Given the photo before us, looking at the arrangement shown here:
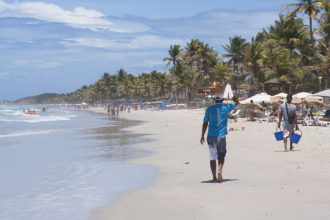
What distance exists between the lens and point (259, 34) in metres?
58.5

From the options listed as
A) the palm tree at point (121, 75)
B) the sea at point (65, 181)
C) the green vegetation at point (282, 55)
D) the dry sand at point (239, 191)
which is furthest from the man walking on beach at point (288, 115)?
the palm tree at point (121, 75)

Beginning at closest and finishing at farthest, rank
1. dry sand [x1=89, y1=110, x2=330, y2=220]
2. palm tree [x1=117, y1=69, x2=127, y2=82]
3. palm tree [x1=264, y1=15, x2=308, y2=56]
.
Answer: dry sand [x1=89, y1=110, x2=330, y2=220] < palm tree [x1=264, y1=15, x2=308, y2=56] < palm tree [x1=117, y1=69, x2=127, y2=82]

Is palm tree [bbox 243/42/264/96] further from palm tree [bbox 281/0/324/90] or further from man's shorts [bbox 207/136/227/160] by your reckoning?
man's shorts [bbox 207/136/227/160]

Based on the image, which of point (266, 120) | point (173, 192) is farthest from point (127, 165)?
point (266, 120)

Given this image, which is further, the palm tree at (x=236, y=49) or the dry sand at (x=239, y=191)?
the palm tree at (x=236, y=49)

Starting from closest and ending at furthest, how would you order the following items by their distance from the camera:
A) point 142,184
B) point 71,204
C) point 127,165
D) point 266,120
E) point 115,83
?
point 71,204
point 142,184
point 127,165
point 266,120
point 115,83

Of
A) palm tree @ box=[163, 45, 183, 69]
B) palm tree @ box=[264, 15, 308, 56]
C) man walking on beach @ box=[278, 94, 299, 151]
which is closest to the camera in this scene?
man walking on beach @ box=[278, 94, 299, 151]

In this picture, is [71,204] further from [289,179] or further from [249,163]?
[249,163]

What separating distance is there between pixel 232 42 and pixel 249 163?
4483cm

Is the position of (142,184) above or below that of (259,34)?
below

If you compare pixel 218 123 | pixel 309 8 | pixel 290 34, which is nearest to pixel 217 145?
pixel 218 123

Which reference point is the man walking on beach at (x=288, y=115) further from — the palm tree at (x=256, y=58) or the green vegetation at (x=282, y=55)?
the palm tree at (x=256, y=58)

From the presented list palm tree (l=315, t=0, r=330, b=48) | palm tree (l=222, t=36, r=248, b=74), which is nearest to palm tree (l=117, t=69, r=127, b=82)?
palm tree (l=222, t=36, r=248, b=74)

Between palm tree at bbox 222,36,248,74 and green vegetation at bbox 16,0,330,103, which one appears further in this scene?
palm tree at bbox 222,36,248,74
